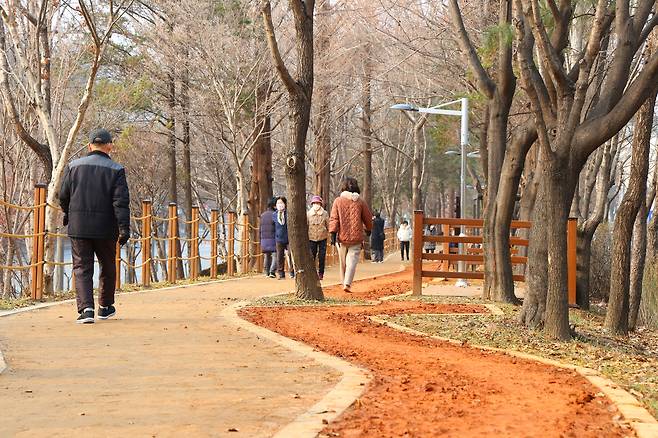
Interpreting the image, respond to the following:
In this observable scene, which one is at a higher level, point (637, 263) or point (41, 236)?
point (41, 236)

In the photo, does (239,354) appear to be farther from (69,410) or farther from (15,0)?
(15,0)

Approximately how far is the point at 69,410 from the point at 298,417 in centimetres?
125

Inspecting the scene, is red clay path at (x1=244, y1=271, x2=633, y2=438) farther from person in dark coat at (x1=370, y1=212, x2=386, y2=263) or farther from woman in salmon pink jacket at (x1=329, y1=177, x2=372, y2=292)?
person in dark coat at (x1=370, y1=212, x2=386, y2=263)

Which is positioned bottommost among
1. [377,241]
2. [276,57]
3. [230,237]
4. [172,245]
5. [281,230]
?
[377,241]

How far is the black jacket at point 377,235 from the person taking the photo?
3744cm

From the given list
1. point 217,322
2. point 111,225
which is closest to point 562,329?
point 217,322

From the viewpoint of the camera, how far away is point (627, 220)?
13109 mm

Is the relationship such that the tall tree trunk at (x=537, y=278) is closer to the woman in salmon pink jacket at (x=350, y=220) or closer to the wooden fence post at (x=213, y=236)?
the woman in salmon pink jacket at (x=350, y=220)

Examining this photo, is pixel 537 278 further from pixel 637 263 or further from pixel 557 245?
pixel 637 263

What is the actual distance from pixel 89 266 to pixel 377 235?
2871cm

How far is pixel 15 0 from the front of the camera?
16.7m

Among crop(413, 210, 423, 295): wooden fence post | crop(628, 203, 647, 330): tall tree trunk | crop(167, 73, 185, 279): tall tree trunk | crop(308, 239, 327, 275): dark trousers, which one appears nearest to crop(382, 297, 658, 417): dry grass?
crop(628, 203, 647, 330): tall tree trunk

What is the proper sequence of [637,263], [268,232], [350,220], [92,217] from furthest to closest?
1. [268,232]
2. [350,220]
3. [637,263]
4. [92,217]

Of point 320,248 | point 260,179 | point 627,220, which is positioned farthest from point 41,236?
point 260,179
